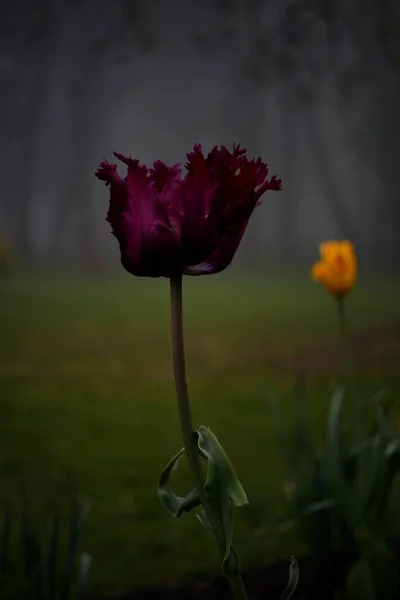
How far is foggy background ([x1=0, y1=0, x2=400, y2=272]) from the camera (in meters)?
1.16

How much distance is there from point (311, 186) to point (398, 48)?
1.04ft

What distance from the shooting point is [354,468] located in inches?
30.7

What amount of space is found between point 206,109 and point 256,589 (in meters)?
0.78

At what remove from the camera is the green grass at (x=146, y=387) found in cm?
103

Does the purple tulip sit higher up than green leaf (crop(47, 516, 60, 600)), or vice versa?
the purple tulip

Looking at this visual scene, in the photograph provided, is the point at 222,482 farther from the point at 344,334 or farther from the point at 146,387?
the point at 146,387

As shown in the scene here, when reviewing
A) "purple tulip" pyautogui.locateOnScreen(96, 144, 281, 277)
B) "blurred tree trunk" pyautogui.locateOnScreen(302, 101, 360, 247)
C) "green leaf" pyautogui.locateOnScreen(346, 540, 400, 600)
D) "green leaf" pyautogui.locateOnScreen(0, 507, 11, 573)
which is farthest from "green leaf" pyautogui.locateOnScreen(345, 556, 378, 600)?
"blurred tree trunk" pyautogui.locateOnScreen(302, 101, 360, 247)

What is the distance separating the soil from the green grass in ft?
0.31

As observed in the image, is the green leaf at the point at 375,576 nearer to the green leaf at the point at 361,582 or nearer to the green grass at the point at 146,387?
the green leaf at the point at 361,582

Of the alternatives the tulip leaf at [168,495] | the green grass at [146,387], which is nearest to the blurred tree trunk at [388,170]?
the green grass at [146,387]

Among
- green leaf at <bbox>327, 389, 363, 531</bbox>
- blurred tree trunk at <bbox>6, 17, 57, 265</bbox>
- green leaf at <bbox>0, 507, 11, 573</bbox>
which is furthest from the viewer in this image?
blurred tree trunk at <bbox>6, 17, 57, 265</bbox>

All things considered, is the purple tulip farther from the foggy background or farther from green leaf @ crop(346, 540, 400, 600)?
the foggy background

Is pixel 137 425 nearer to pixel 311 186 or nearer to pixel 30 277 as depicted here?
pixel 30 277

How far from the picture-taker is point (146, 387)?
1.20 meters
